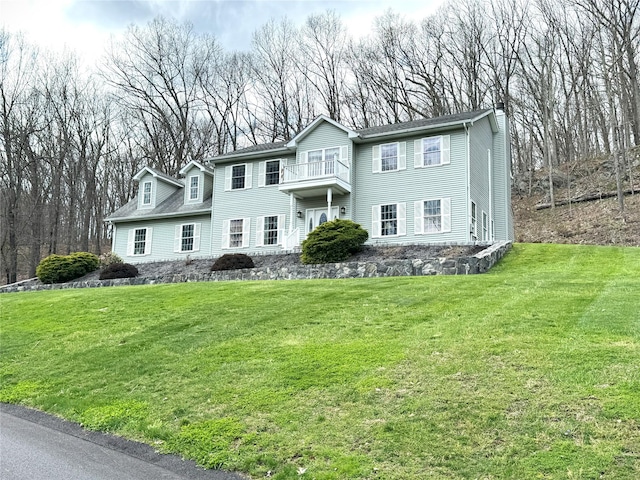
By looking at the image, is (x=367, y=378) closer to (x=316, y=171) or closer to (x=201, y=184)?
(x=316, y=171)

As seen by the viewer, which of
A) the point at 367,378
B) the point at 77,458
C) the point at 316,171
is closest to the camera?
the point at 77,458

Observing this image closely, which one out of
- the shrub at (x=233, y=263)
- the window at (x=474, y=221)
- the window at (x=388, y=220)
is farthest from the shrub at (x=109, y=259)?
the window at (x=474, y=221)

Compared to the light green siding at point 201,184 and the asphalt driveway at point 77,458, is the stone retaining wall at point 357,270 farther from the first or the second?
the asphalt driveway at point 77,458

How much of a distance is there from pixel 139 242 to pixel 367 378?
78.5 feet

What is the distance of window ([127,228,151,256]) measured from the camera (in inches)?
1093

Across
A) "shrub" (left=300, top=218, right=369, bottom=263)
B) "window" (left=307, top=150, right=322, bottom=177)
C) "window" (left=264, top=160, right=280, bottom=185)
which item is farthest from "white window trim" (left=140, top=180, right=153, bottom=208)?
"shrub" (left=300, top=218, right=369, bottom=263)

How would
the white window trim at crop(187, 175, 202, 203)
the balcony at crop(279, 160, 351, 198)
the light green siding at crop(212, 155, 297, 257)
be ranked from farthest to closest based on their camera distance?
1. the white window trim at crop(187, 175, 202, 203)
2. the light green siding at crop(212, 155, 297, 257)
3. the balcony at crop(279, 160, 351, 198)

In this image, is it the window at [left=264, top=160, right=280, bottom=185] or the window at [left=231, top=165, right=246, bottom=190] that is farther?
the window at [left=231, top=165, right=246, bottom=190]

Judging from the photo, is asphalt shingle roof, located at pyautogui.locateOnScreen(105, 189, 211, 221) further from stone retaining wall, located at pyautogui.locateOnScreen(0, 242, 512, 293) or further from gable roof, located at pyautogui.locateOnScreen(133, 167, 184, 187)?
stone retaining wall, located at pyautogui.locateOnScreen(0, 242, 512, 293)

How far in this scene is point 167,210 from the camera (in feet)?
90.6

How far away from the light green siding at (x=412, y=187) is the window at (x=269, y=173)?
156 inches

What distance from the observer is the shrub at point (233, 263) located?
20734 mm

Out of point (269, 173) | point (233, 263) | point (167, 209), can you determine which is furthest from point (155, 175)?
point (233, 263)

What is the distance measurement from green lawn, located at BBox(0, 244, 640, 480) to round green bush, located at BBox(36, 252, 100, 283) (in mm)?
11701
